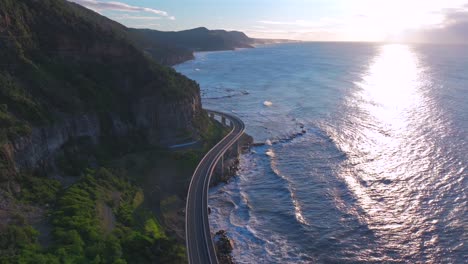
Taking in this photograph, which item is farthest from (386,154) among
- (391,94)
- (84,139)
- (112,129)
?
(391,94)

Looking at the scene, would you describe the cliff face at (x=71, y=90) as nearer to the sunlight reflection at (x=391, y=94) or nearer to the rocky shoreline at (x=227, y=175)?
the rocky shoreline at (x=227, y=175)

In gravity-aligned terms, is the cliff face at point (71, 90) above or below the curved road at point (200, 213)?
above

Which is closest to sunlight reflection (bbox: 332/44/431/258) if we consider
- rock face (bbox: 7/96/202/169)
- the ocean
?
the ocean

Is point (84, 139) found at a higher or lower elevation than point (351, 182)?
higher

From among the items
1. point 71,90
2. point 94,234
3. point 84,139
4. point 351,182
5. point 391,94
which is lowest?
point 351,182

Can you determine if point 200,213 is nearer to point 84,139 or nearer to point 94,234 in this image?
point 94,234

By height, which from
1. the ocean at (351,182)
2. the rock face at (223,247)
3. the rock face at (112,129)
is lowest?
the rock face at (223,247)

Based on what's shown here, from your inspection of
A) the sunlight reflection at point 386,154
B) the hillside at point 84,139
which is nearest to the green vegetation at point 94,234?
the hillside at point 84,139

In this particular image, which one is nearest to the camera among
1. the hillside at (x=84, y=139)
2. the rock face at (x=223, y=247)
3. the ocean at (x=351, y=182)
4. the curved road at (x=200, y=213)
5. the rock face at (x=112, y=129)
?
the hillside at (x=84, y=139)
